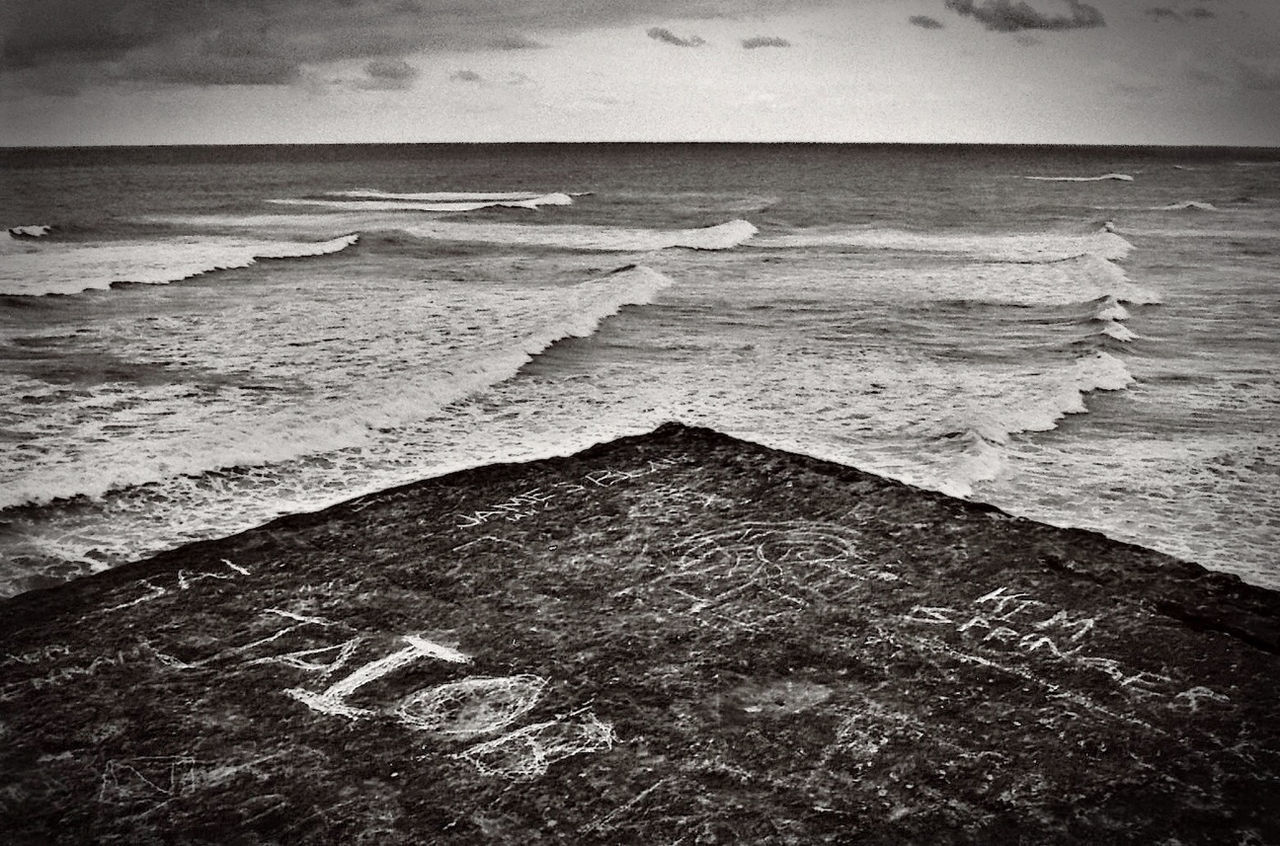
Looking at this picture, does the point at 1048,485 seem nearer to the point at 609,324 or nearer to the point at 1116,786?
the point at 1116,786

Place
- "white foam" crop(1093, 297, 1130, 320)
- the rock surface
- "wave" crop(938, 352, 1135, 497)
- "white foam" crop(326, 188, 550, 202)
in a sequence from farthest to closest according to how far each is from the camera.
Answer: "white foam" crop(326, 188, 550, 202) → "white foam" crop(1093, 297, 1130, 320) → "wave" crop(938, 352, 1135, 497) → the rock surface

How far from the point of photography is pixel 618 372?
9492 millimetres

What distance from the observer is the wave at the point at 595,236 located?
24.1 meters

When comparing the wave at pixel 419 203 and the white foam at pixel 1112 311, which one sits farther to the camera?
the wave at pixel 419 203

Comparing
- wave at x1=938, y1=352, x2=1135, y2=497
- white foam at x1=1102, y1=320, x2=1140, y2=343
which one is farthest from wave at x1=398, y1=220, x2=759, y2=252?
wave at x1=938, y1=352, x2=1135, y2=497

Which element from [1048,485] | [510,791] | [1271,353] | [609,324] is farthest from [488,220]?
[510,791]

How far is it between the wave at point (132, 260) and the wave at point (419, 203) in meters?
16.4

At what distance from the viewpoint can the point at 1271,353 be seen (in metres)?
10.5

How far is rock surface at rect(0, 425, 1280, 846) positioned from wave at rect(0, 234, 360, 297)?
530 inches

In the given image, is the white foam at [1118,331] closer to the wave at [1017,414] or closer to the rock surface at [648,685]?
the wave at [1017,414]

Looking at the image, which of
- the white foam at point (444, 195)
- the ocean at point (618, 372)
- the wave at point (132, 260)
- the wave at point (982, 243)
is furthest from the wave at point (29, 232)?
the white foam at point (444, 195)

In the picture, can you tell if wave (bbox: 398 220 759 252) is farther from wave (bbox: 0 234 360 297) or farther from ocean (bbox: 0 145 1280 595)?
wave (bbox: 0 234 360 297)

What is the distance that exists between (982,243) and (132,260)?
18.7 metres

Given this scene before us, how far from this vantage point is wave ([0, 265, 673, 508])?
598cm
